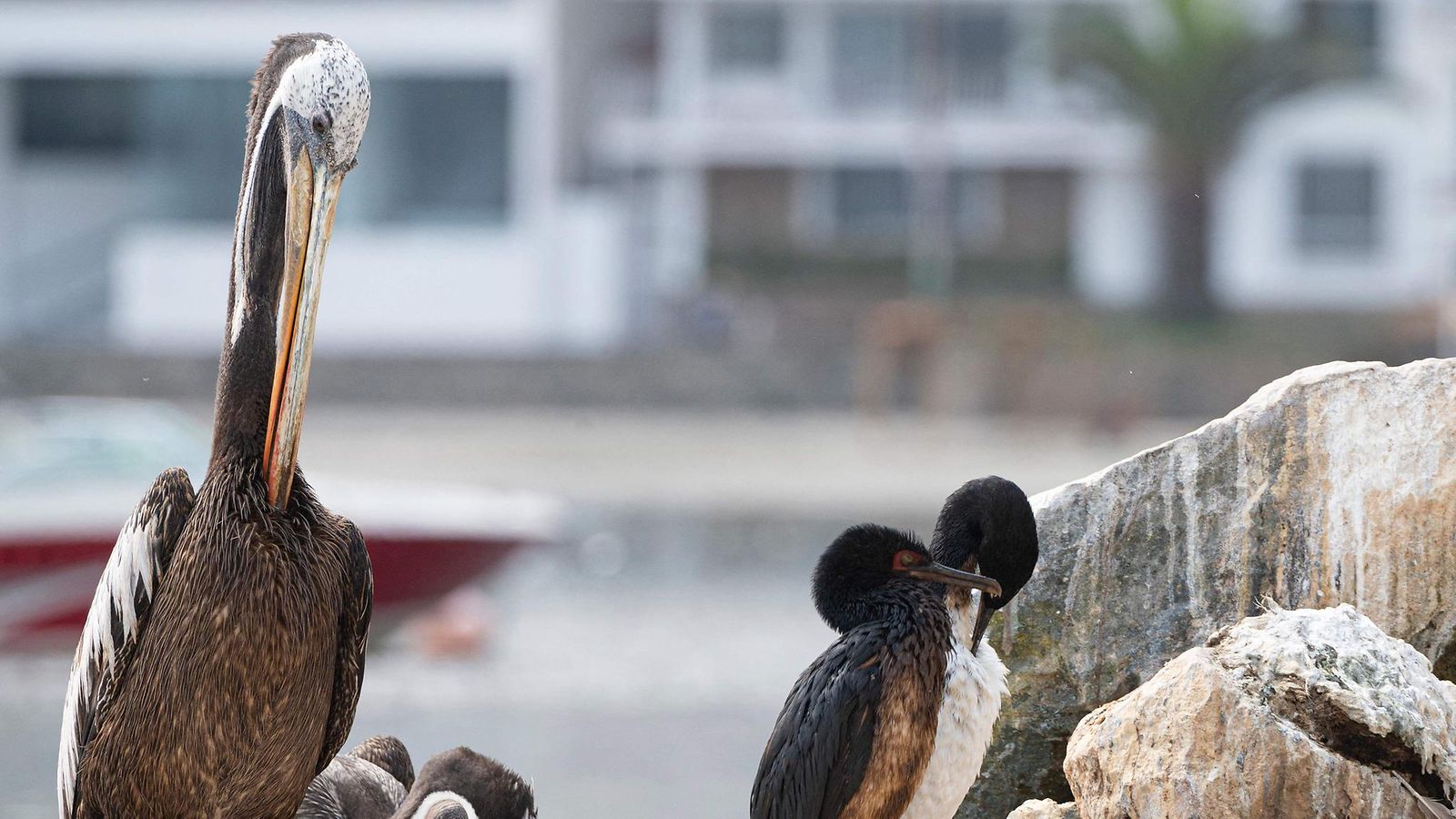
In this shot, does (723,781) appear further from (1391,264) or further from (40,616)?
(1391,264)

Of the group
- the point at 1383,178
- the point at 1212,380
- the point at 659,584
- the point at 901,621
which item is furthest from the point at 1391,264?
the point at 901,621

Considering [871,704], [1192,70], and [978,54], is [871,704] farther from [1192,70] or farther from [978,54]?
[978,54]

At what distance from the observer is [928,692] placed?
3252mm

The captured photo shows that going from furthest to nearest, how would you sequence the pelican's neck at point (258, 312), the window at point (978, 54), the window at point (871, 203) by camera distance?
the window at point (871, 203) < the window at point (978, 54) < the pelican's neck at point (258, 312)

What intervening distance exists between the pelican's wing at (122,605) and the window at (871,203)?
3365 centimetres

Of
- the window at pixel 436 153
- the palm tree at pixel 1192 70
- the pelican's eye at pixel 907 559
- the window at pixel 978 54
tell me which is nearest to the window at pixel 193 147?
the window at pixel 436 153

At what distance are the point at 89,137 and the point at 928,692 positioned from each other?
3047 centimetres

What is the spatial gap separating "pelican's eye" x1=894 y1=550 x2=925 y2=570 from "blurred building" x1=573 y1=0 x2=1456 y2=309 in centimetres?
3170

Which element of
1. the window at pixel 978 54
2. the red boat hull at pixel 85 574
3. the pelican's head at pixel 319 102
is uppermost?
the window at pixel 978 54

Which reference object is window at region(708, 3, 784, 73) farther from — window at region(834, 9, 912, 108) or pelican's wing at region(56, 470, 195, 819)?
pelican's wing at region(56, 470, 195, 819)

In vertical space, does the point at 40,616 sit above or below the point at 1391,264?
below

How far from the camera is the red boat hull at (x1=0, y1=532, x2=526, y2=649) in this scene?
11.8 meters

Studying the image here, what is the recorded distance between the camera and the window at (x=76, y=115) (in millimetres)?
30328

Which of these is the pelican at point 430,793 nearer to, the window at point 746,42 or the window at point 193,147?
the window at point 193,147
